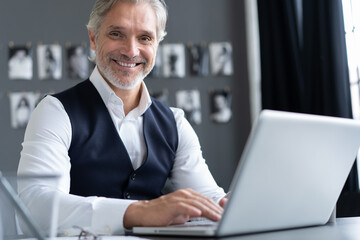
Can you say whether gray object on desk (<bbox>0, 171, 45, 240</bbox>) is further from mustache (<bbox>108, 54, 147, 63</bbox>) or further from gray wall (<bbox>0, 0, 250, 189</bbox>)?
gray wall (<bbox>0, 0, 250, 189</bbox>)

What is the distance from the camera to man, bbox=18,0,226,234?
1846 millimetres

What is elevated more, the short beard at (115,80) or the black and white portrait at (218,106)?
the short beard at (115,80)

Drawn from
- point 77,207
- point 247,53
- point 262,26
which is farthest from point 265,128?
point 247,53

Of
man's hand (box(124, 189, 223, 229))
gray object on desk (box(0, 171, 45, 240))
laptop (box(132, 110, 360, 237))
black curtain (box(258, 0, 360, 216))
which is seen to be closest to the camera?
gray object on desk (box(0, 171, 45, 240))

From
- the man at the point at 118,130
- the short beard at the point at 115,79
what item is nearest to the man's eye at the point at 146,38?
the man at the point at 118,130

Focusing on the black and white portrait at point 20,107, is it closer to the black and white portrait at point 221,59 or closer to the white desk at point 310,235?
the black and white portrait at point 221,59

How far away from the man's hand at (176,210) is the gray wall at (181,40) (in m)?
3.07

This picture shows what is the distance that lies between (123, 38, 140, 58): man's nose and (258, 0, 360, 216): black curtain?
1.89m

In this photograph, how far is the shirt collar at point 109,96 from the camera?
2.03 meters

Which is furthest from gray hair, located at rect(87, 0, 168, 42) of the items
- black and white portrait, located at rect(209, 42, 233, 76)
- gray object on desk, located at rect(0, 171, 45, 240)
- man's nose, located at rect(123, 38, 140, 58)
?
black and white portrait, located at rect(209, 42, 233, 76)

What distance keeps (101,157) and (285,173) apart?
0.92 meters

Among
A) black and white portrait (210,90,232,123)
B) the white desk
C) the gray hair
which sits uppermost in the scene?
the gray hair

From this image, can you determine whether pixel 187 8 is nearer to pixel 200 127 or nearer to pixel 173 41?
pixel 173 41

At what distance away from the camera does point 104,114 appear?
199 centimetres
